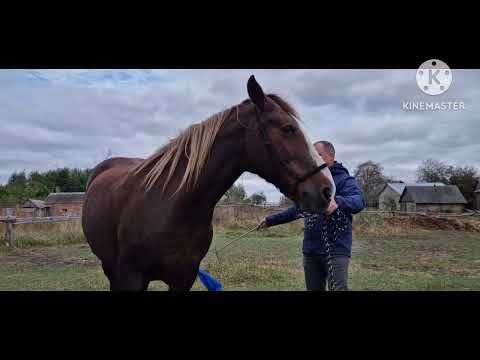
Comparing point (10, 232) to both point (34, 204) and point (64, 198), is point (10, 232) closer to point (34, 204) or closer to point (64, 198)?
point (34, 204)

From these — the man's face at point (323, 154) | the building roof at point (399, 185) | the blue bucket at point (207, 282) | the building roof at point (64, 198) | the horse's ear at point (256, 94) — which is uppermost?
the horse's ear at point (256, 94)

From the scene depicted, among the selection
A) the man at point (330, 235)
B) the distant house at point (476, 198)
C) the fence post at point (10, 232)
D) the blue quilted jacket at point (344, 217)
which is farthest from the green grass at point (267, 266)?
the blue quilted jacket at point (344, 217)

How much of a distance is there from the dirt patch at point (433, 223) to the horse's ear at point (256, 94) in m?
4.13

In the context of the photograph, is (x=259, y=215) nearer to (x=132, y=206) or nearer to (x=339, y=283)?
(x=339, y=283)

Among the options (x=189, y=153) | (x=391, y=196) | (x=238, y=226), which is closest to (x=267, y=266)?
(x=238, y=226)

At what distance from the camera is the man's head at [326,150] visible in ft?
8.43

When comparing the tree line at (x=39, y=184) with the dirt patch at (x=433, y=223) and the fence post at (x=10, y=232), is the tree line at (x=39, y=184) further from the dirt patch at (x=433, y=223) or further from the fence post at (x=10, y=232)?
the dirt patch at (x=433, y=223)

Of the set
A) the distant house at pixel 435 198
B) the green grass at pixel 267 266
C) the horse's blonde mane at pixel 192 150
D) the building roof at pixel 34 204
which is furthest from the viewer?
the green grass at pixel 267 266

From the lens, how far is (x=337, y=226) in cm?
255

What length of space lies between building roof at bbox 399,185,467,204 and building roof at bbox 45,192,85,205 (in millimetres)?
4266

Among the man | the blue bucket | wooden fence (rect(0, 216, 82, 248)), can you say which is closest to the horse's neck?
the man

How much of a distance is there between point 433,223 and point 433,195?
1.41 meters

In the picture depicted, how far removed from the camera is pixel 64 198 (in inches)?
169
